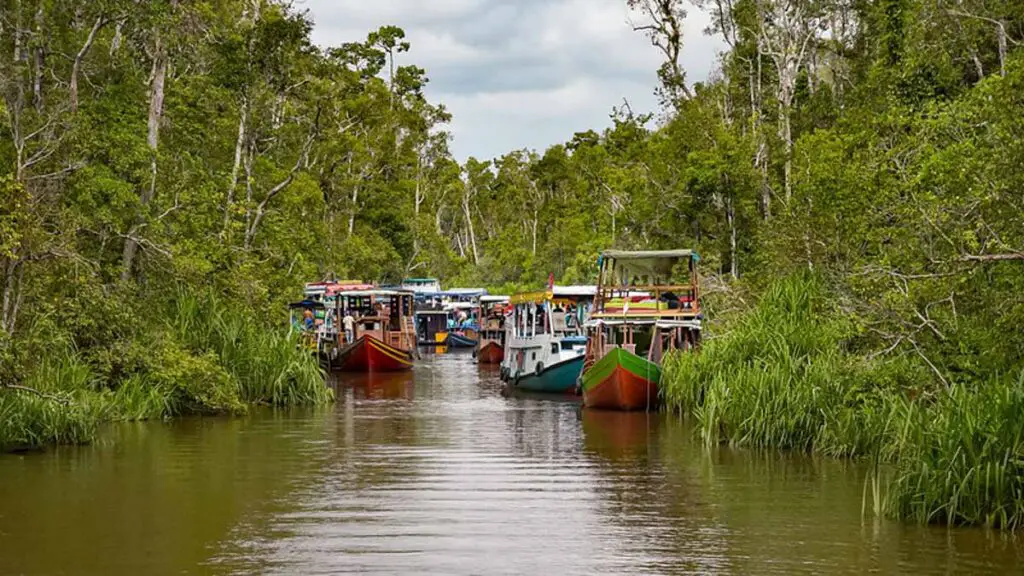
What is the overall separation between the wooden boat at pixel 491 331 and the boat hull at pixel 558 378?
29.9 ft

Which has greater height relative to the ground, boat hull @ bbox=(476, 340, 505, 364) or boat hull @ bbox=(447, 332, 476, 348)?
boat hull @ bbox=(447, 332, 476, 348)

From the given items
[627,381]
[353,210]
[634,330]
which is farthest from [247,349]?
[353,210]

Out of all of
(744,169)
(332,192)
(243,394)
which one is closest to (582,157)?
(332,192)

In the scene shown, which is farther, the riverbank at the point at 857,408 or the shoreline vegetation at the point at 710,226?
the shoreline vegetation at the point at 710,226

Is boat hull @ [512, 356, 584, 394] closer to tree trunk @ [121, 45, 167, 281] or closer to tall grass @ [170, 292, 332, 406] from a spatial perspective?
tall grass @ [170, 292, 332, 406]

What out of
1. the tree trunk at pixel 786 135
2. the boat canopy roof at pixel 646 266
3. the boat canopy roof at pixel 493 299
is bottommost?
the boat canopy roof at pixel 646 266

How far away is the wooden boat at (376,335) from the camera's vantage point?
122 ft

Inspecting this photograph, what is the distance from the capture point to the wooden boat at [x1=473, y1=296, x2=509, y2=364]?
1715 inches

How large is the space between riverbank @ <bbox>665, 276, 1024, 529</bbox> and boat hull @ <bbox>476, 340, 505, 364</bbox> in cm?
2036

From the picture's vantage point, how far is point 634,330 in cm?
2600

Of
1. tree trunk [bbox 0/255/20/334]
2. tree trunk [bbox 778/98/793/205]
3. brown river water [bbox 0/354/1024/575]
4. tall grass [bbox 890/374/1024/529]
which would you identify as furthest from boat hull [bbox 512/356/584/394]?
tall grass [bbox 890/374/1024/529]

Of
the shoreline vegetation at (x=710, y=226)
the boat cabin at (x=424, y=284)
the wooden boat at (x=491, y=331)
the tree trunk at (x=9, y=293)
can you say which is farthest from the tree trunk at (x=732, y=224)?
the boat cabin at (x=424, y=284)

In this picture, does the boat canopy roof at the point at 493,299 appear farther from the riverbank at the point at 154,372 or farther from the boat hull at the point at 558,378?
the riverbank at the point at 154,372

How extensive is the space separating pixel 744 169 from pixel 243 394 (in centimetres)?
1656
